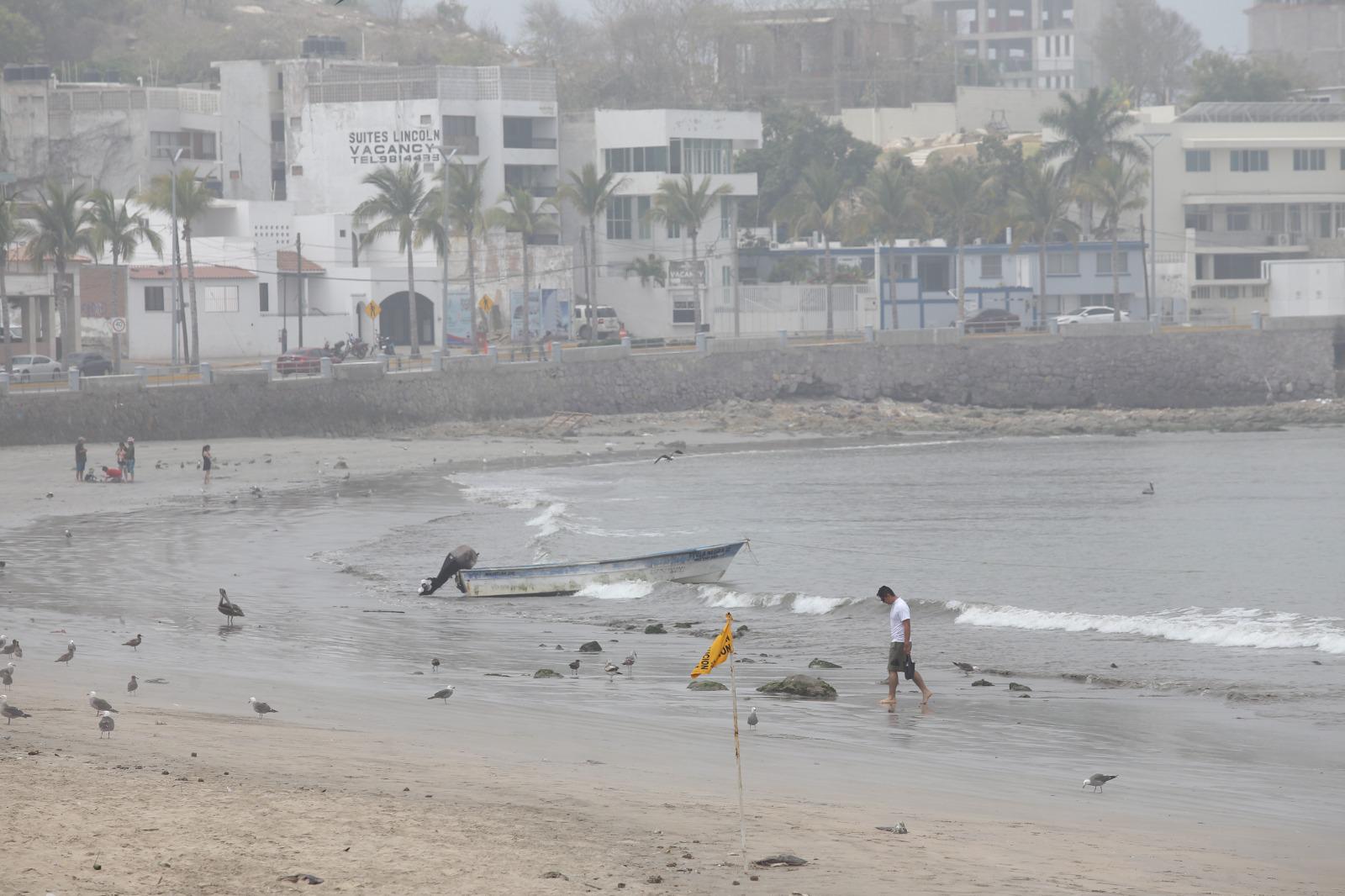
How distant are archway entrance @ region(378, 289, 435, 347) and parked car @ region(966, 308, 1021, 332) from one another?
84.9 feet

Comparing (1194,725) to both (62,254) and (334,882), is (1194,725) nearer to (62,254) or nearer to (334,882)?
(334,882)

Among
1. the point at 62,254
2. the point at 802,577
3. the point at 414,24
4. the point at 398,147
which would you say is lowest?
the point at 802,577

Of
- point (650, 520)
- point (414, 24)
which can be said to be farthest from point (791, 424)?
point (414, 24)

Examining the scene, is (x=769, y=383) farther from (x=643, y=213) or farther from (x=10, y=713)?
(x=10, y=713)

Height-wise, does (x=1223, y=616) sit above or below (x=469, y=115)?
below

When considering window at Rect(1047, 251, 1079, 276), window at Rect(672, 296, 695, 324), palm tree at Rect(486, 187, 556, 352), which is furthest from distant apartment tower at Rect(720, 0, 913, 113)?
palm tree at Rect(486, 187, 556, 352)

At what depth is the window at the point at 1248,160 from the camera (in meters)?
94.3

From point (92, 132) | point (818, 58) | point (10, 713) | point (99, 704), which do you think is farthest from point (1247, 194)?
point (10, 713)

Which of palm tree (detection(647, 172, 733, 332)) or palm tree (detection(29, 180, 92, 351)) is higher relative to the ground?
palm tree (detection(647, 172, 733, 332))

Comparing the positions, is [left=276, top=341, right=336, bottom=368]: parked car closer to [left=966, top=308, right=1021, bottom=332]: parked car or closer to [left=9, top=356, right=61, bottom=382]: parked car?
[left=9, top=356, right=61, bottom=382]: parked car

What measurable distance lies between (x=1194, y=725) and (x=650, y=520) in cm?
2412

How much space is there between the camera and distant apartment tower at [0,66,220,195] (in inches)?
3664

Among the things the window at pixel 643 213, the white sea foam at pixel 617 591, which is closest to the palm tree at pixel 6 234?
the window at pixel 643 213

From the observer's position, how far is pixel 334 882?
10.4 m
